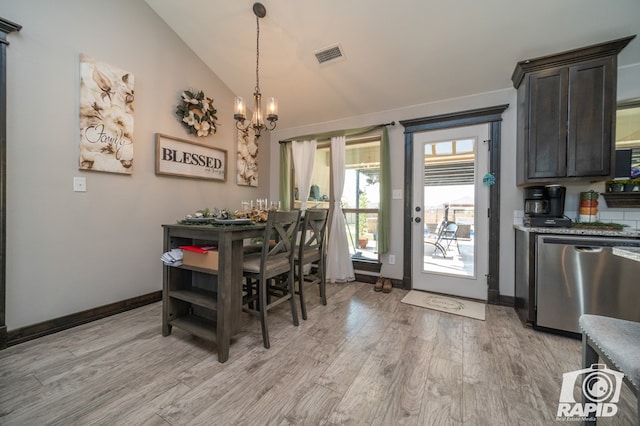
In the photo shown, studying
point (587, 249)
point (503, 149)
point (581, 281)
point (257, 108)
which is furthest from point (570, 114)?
point (257, 108)

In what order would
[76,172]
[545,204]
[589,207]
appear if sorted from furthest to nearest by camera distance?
1. [545,204]
2. [589,207]
3. [76,172]

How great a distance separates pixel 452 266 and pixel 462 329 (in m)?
0.98

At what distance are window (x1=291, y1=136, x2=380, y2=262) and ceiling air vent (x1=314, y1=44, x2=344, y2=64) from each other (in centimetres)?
114

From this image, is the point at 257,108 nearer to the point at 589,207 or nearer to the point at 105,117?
the point at 105,117

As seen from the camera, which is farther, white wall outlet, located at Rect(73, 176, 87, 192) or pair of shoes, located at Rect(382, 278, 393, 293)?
pair of shoes, located at Rect(382, 278, 393, 293)

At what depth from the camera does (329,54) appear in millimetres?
2686

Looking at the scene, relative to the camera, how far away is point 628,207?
2.21 metres

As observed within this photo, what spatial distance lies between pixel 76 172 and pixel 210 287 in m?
1.55

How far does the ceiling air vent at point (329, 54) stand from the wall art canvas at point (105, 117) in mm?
1958

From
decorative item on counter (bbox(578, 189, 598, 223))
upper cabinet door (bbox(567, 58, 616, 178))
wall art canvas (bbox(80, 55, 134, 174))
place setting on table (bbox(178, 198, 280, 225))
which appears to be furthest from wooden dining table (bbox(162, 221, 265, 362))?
decorative item on counter (bbox(578, 189, 598, 223))

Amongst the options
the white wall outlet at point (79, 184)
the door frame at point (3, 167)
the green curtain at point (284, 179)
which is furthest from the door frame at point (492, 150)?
the door frame at point (3, 167)

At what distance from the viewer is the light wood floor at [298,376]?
1217 millimetres

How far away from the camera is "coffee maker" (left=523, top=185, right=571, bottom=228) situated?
2279 millimetres

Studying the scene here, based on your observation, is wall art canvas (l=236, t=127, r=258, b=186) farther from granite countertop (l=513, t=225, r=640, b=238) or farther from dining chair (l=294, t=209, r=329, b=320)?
granite countertop (l=513, t=225, r=640, b=238)
